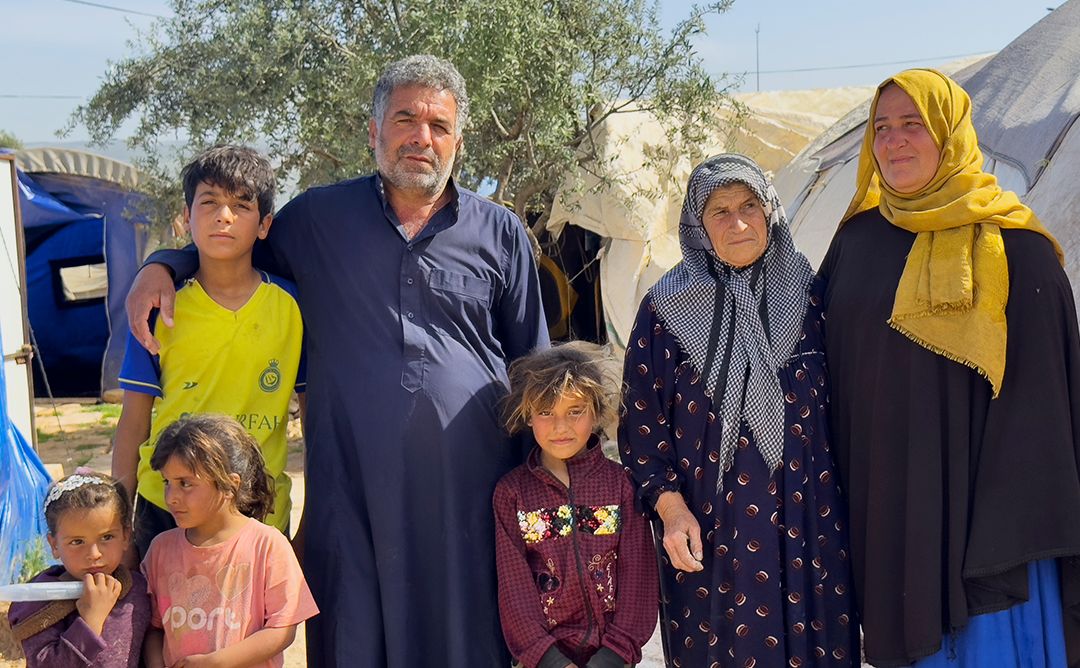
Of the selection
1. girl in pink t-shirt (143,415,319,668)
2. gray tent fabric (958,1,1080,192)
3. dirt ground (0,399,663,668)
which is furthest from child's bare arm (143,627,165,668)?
gray tent fabric (958,1,1080,192)

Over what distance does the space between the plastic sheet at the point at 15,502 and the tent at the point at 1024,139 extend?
4516 millimetres

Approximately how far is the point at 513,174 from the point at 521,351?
236 inches

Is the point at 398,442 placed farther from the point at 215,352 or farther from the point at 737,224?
the point at 737,224

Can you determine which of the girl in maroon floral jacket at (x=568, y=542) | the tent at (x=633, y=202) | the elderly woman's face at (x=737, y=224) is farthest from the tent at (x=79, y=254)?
the elderly woman's face at (x=737, y=224)

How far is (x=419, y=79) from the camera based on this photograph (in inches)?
100

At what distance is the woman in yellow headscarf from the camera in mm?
2289

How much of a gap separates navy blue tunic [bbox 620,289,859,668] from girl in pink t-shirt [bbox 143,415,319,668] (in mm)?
888

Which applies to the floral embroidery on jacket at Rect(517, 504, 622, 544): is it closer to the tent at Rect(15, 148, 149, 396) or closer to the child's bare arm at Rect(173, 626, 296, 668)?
the child's bare arm at Rect(173, 626, 296, 668)

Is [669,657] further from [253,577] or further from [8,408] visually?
[8,408]

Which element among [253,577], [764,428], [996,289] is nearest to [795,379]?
[764,428]

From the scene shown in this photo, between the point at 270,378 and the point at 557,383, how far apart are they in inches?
27.5

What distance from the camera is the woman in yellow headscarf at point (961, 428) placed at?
2289mm

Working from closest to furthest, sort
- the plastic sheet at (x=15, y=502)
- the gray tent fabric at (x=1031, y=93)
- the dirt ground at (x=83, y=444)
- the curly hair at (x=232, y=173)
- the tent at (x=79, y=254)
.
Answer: the curly hair at (x=232, y=173), the dirt ground at (x=83, y=444), the plastic sheet at (x=15, y=502), the gray tent fabric at (x=1031, y=93), the tent at (x=79, y=254)

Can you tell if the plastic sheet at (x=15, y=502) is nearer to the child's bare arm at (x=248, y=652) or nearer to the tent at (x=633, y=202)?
the child's bare arm at (x=248, y=652)
